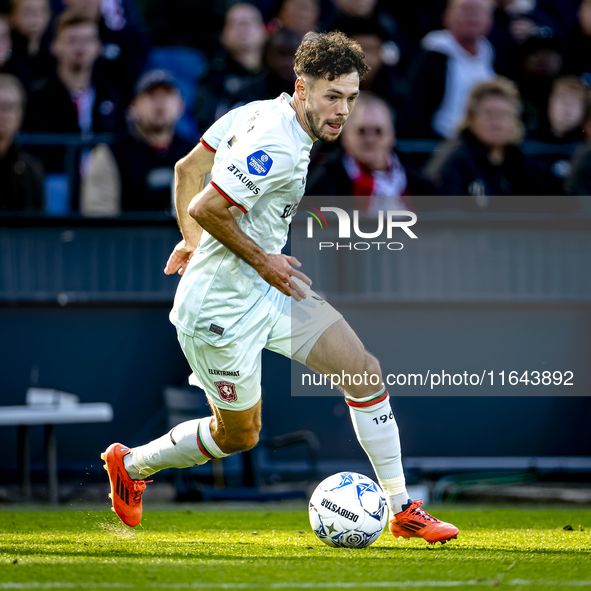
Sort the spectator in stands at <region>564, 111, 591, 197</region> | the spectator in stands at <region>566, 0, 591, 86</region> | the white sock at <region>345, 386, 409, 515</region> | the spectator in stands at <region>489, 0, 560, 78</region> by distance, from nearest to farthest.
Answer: the white sock at <region>345, 386, 409, 515</region> → the spectator in stands at <region>564, 111, 591, 197</region> → the spectator in stands at <region>489, 0, 560, 78</region> → the spectator in stands at <region>566, 0, 591, 86</region>

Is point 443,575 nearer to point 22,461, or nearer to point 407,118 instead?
point 22,461

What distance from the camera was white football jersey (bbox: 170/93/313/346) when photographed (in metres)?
4.45

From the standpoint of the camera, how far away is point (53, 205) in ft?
27.4

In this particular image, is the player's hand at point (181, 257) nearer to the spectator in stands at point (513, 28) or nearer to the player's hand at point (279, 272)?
the player's hand at point (279, 272)

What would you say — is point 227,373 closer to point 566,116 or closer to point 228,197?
point 228,197

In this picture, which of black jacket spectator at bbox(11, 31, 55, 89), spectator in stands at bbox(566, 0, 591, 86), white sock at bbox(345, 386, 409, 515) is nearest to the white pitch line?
white sock at bbox(345, 386, 409, 515)

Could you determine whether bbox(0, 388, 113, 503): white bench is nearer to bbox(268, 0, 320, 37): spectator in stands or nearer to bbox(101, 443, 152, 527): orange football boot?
bbox(101, 443, 152, 527): orange football boot

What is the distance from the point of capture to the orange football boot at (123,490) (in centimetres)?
521

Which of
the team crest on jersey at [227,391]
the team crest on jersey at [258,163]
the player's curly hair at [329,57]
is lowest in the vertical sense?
the team crest on jersey at [227,391]

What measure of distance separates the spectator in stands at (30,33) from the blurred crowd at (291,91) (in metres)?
0.01

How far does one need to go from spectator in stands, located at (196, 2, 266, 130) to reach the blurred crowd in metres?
0.02

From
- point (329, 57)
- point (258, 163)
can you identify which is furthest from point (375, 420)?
point (329, 57)

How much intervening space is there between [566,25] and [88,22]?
214 inches

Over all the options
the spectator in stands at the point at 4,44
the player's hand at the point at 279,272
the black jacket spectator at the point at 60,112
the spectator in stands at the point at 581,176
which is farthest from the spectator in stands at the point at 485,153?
the spectator in stands at the point at 4,44
